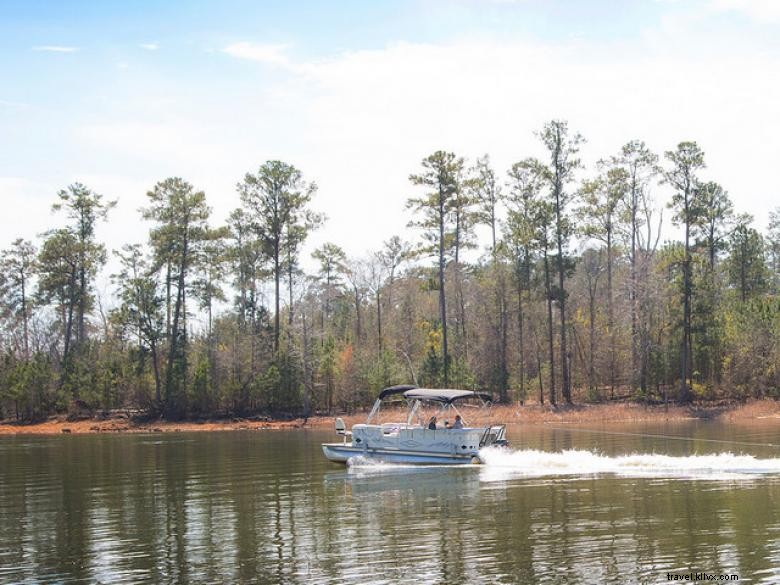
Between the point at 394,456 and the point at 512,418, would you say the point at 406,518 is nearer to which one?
the point at 394,456

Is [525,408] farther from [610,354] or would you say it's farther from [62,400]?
[62,400]

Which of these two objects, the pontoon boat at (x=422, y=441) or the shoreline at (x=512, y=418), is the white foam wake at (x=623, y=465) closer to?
the pontoon boat at (x=422, y=441)

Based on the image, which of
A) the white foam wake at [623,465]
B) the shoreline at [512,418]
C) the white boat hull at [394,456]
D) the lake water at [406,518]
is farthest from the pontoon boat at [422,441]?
the shoreline at [512,418]


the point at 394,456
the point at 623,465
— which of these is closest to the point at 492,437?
the point at 394,456

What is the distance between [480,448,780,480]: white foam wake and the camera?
31.9m

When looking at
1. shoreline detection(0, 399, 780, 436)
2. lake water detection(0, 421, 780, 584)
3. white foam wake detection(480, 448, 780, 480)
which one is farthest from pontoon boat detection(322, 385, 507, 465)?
shoreline detection(0, 399, 780, 436)

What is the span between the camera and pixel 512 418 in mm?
67250

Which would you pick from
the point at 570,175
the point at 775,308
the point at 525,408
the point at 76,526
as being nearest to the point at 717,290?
the point at 775,308

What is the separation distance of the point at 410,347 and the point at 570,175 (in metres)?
25.2

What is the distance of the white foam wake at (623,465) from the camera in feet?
105

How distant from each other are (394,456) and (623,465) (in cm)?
1059

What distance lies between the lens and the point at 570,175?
7556cm

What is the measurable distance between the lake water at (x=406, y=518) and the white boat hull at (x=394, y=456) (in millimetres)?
911

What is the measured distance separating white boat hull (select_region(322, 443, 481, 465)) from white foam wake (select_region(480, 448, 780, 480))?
1.33m
